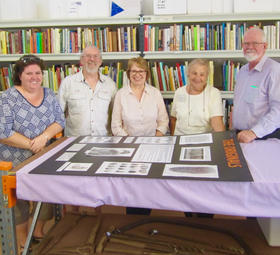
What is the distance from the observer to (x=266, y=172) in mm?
1375

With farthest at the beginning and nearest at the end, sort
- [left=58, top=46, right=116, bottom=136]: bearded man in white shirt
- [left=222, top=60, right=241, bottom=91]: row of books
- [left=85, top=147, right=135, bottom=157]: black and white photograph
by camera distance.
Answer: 1. [left=222, top=60, right=241, bottom=91]: row of books
2. [left=58, top=46, right=116, bottom=136]: bearded man in white shirt
3. [left=85, top=147, right=135, bottom=157]: black and white photograph

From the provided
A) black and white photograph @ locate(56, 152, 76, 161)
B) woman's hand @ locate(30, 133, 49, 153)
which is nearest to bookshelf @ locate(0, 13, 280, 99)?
woman's hand @ locate(30, 133, 49, 153)

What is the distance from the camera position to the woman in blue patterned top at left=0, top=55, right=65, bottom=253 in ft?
6.22

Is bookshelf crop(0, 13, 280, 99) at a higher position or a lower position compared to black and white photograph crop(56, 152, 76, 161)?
higher

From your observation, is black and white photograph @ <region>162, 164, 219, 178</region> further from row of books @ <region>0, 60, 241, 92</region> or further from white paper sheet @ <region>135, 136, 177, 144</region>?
row of books @ <region>0, 60, 241, 92</region>

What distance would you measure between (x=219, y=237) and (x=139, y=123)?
1.18 m

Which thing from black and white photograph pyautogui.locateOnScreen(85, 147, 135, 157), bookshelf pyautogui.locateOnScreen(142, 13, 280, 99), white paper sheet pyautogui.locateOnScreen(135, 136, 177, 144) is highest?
bookshelf pyautogui.locateOnScreen(142, 13, 280, 99)

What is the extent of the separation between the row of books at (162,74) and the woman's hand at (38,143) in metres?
1.38

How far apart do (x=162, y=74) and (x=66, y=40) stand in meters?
1.08

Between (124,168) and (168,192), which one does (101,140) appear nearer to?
(124,168)

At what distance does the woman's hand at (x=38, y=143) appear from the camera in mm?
1907

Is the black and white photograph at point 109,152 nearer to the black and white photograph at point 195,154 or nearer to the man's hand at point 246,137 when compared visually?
the black and white photograph at point 195,154

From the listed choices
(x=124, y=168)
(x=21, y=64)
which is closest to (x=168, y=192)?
(x=124, y=168)

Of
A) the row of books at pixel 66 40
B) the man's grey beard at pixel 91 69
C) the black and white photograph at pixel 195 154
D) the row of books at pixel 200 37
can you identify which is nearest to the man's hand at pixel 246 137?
the black and white photograph at pixel 195 154
